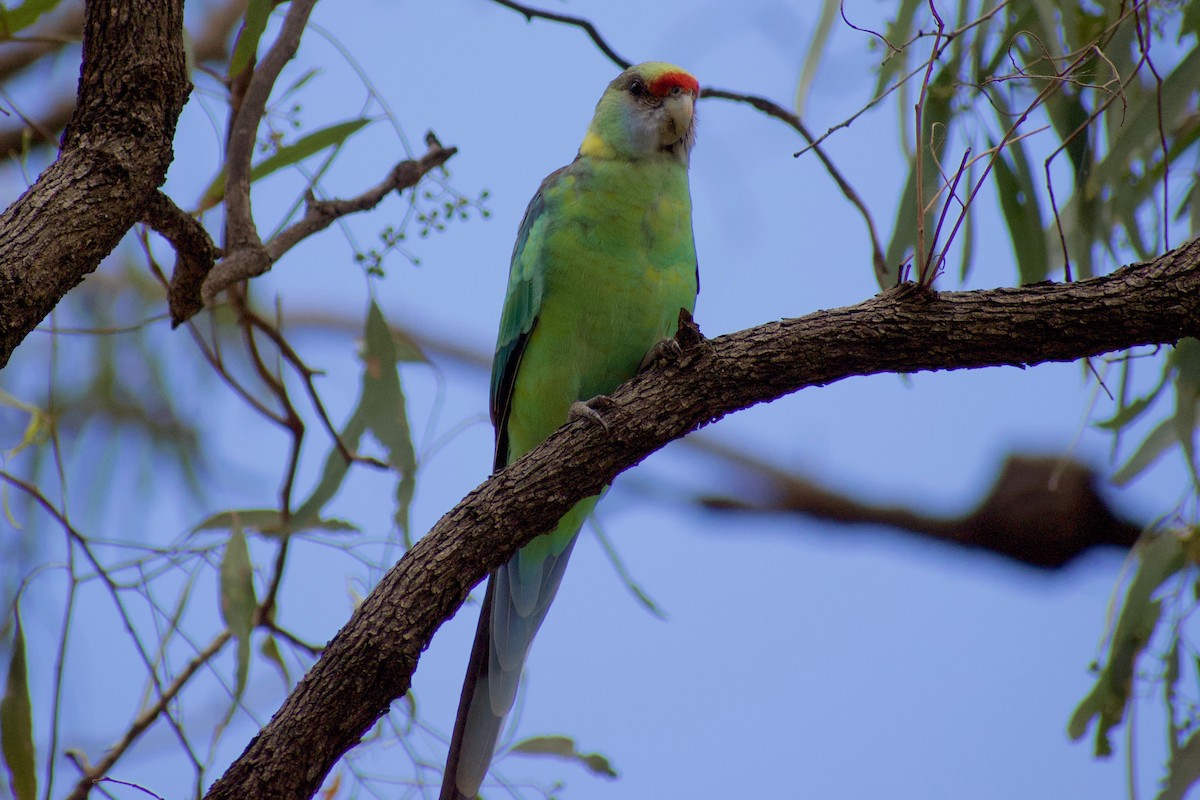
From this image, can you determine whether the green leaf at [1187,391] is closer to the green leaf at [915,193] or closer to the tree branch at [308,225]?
the green leaf at [915,193]

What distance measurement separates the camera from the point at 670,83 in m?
2.80

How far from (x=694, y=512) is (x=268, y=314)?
2474mm

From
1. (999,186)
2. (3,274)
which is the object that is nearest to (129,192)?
(3,274)

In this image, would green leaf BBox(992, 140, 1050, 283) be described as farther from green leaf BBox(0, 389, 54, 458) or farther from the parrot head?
green leaf BBox(0, 389, 54, 458)

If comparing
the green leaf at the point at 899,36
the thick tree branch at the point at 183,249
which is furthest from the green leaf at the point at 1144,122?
the thick tree branch at the point at 183,249

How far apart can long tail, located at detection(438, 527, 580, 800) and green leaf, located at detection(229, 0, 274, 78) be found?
48.1 inches

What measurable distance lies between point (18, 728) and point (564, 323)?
141 cm

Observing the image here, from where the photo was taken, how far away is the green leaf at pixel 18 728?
2191 millimetres

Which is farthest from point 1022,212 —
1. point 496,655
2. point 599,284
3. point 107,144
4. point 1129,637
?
point 107,144

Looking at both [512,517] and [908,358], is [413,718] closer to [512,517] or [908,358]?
[512,517]

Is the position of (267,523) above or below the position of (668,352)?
above

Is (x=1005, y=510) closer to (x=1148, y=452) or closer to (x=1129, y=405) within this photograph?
(x=1148, y=452)

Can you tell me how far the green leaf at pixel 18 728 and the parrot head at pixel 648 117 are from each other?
1725 millimetres

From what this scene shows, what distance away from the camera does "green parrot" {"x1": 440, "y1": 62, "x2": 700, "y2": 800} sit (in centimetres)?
237
